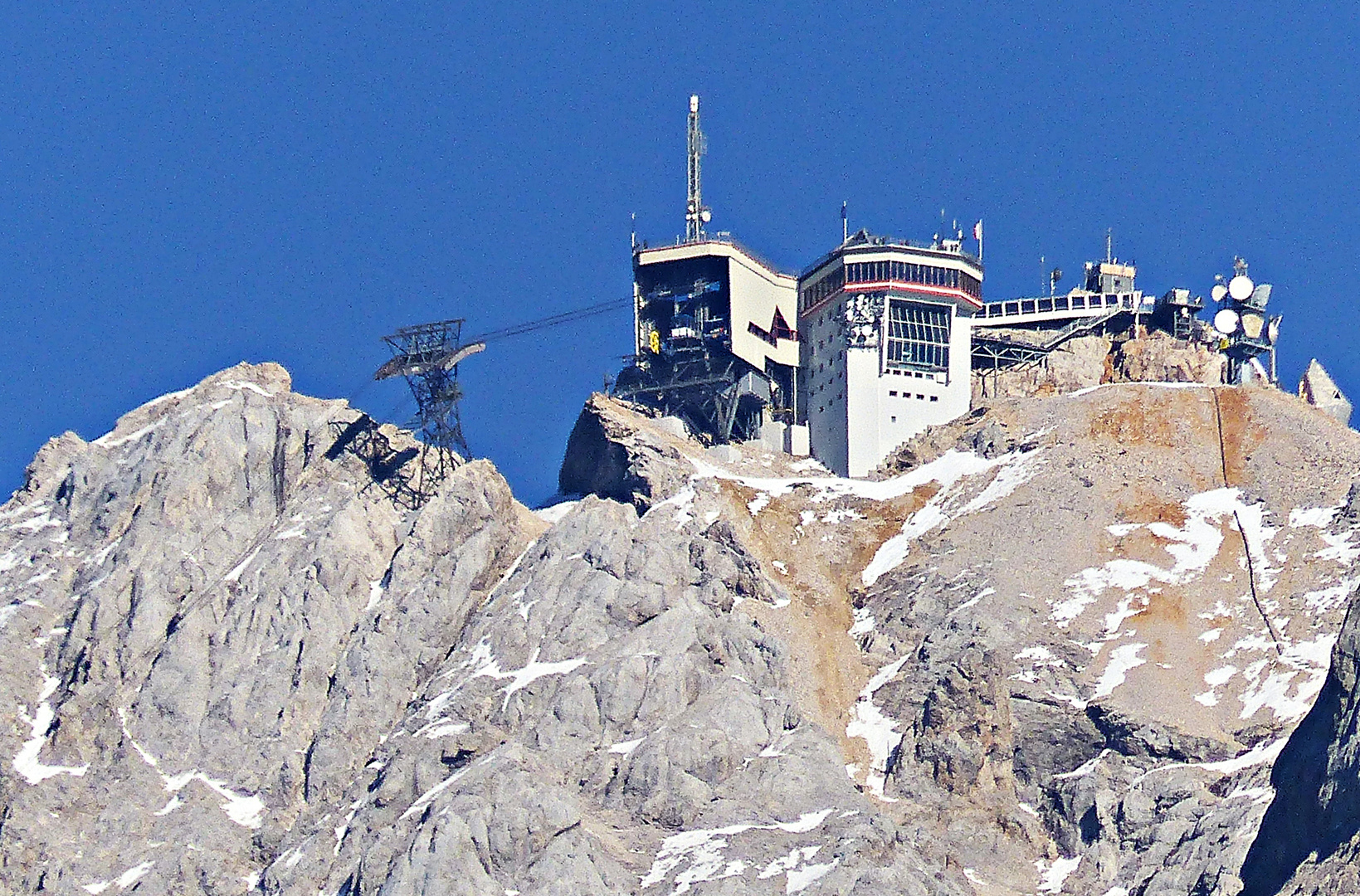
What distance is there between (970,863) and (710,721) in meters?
17.2

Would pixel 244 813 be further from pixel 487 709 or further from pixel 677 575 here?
pixel 677 575

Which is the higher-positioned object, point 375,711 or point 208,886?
point 375,711

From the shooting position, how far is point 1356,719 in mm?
164625

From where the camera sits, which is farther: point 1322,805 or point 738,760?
point 738,760

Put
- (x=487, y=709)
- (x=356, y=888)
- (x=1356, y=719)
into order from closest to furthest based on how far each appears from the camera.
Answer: (x=1356, y=719) → (x=356, y=888) → (x=487, y=709)

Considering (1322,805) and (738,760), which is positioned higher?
(738,760)

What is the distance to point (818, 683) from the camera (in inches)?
7717

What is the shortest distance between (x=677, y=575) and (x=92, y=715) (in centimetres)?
3846

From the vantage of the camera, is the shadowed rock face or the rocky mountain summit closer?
the shadowed rock face

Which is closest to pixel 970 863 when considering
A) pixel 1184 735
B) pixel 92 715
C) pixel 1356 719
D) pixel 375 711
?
pixel 1184 735

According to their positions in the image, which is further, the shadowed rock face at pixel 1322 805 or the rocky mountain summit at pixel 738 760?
the rocky mountain summit at pixel 738 760

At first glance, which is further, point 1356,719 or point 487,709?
point 487,709

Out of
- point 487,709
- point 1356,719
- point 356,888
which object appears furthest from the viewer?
point 487,709

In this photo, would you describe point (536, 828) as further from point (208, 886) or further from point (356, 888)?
point (208, 886)
